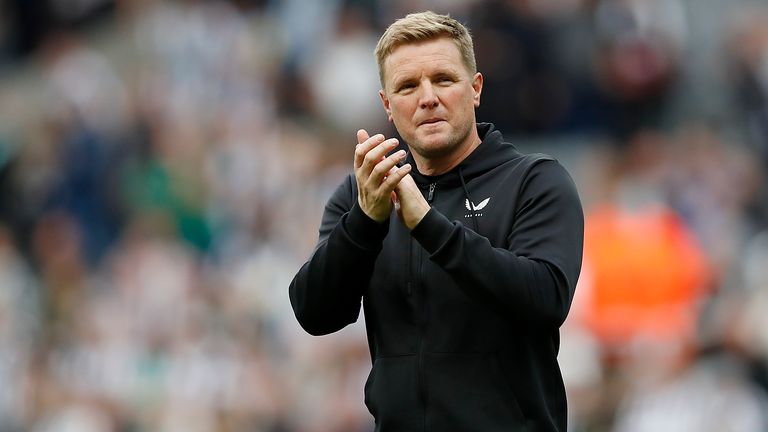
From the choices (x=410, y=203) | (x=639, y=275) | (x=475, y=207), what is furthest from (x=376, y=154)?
(x=639, y=275)

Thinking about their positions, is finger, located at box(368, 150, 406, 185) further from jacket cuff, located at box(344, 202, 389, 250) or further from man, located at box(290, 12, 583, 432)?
jacket cuff, located at box(344, 202, 389, 250)

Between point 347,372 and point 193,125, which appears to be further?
point 193,125

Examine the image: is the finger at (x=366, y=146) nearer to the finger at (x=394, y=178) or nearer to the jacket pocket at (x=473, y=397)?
the finger at (x=394, y=178)

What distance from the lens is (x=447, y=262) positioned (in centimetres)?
376

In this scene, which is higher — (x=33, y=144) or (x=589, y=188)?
(x=33, y=144)

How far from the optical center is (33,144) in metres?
13.2

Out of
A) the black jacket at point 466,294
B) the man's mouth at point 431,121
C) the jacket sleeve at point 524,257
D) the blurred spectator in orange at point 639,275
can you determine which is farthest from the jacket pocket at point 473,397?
the blurred spectator in orange at point 639,275

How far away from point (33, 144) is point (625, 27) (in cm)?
556

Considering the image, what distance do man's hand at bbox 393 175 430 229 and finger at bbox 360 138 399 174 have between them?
0.29 ft

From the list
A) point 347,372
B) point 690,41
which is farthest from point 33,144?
point 690,41

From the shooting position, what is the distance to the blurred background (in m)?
8.80

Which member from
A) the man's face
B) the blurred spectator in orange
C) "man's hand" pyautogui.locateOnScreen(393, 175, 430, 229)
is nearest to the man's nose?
the man's face

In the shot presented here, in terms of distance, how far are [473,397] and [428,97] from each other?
0.80 m

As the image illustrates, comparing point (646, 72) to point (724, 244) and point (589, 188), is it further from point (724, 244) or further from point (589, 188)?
point (724, 244)
